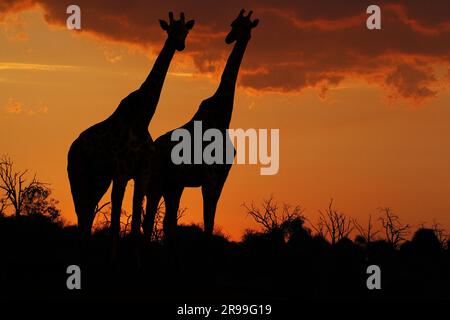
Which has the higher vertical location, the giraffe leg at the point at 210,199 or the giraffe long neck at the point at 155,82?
the giraffe long neck at the point at 155,82

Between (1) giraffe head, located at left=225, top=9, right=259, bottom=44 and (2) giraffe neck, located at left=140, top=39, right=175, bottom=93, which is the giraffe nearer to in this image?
(1) giraffe head, located at left=225, top=9, right=259, bottom=44

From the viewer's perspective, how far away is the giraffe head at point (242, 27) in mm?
20078

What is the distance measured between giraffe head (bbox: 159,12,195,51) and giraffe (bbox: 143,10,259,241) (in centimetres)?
157

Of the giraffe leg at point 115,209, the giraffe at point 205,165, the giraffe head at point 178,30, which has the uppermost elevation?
the giraffe head at point 178,30

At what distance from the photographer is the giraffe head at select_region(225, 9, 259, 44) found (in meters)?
20.1

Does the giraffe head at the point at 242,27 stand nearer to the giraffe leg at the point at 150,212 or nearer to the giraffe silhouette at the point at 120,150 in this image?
the giraffe silhouette at the point at 120,150

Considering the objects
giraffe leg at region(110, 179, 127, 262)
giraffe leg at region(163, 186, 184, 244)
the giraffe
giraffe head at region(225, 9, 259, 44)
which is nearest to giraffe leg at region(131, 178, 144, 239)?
giraffe leg at region(110, 179, 127, 262)

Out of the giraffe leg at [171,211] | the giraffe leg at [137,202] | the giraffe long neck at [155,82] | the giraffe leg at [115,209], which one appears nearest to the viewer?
the giraffe leg at [115,209]

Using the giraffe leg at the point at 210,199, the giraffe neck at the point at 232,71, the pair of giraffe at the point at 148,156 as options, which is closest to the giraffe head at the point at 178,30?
the pair of giraffe at the point at 148,156

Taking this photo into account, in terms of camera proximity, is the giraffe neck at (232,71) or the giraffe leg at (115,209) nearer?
the giraffe leg at (115,209)
